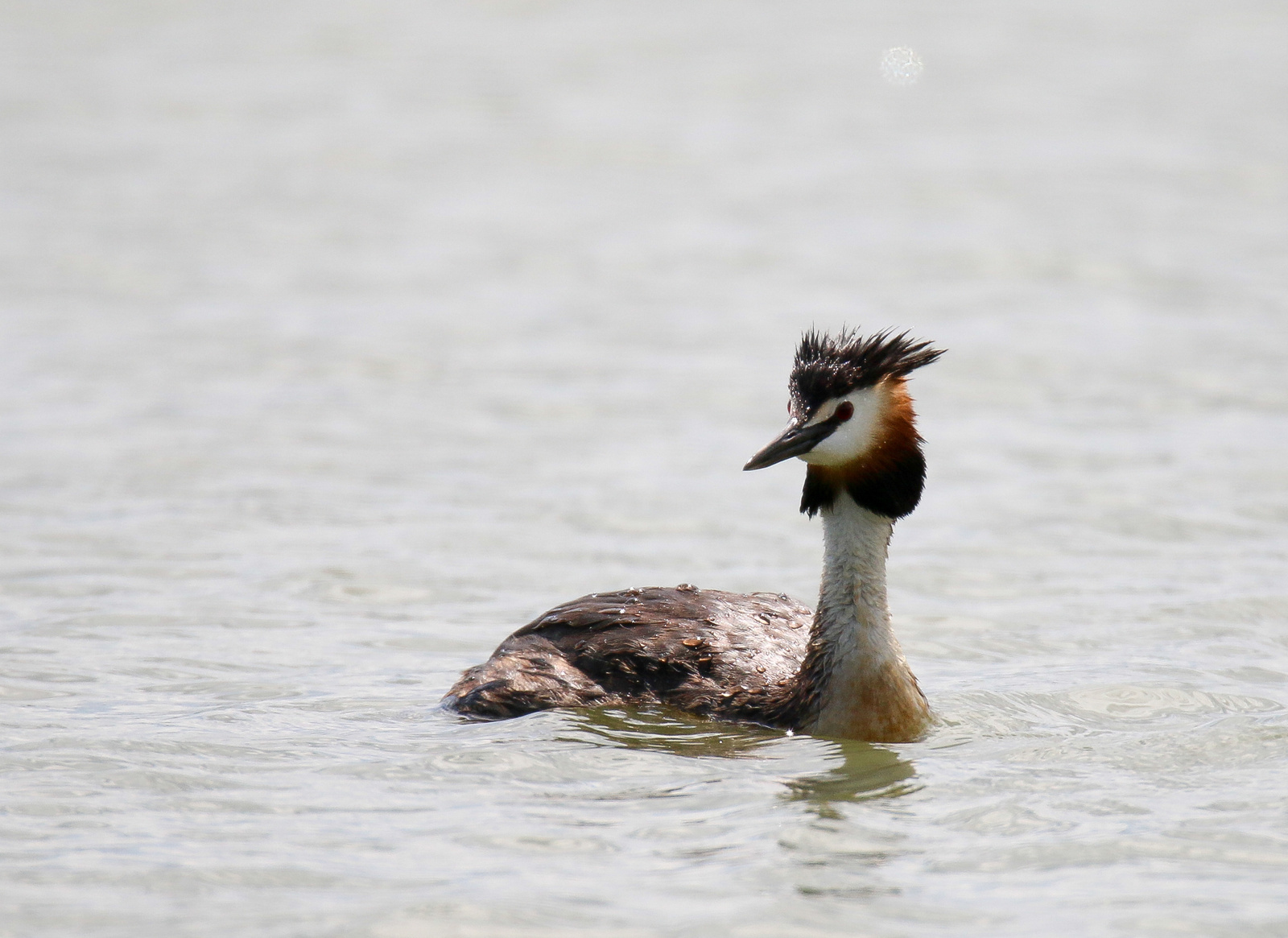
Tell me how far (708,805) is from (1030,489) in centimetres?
775

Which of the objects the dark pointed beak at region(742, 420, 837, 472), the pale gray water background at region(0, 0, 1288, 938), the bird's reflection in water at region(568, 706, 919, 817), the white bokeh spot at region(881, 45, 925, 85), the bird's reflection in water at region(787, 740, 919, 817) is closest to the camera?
the pale gray water background at region(0, 0, 1288, 938)

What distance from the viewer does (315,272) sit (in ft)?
74.5

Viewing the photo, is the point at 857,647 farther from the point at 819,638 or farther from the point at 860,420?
the point at 860,420

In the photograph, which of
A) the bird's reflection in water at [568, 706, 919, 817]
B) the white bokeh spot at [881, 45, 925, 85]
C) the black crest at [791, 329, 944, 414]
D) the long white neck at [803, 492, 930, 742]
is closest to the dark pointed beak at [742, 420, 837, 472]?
the black crest at [791, 329, 944, 414]

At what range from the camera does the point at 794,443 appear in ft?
27.4

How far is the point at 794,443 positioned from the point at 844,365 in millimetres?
501

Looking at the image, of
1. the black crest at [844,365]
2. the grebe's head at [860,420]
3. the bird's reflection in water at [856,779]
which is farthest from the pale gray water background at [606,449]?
the black crest at [844,365]

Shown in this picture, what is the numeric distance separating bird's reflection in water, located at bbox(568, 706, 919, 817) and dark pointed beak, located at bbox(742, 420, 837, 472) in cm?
133

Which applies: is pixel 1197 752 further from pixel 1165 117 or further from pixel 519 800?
pixel 1165 117

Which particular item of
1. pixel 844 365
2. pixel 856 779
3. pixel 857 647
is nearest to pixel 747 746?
pixel 856 779

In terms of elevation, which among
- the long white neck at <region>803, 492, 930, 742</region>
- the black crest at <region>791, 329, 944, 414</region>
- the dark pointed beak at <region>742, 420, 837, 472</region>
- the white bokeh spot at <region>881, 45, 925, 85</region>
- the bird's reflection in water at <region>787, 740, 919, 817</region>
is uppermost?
the white bokeh spot at <region>881, 45, 925, 85</region>

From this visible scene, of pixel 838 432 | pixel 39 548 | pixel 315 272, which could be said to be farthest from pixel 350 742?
pixel 315 272

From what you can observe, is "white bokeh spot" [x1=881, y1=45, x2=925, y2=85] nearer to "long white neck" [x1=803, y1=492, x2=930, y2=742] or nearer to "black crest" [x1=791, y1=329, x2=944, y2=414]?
"black crest" [x1=791, y1=329, x2=944, y2=414]

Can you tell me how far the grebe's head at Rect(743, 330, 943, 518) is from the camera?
847 centimetres
